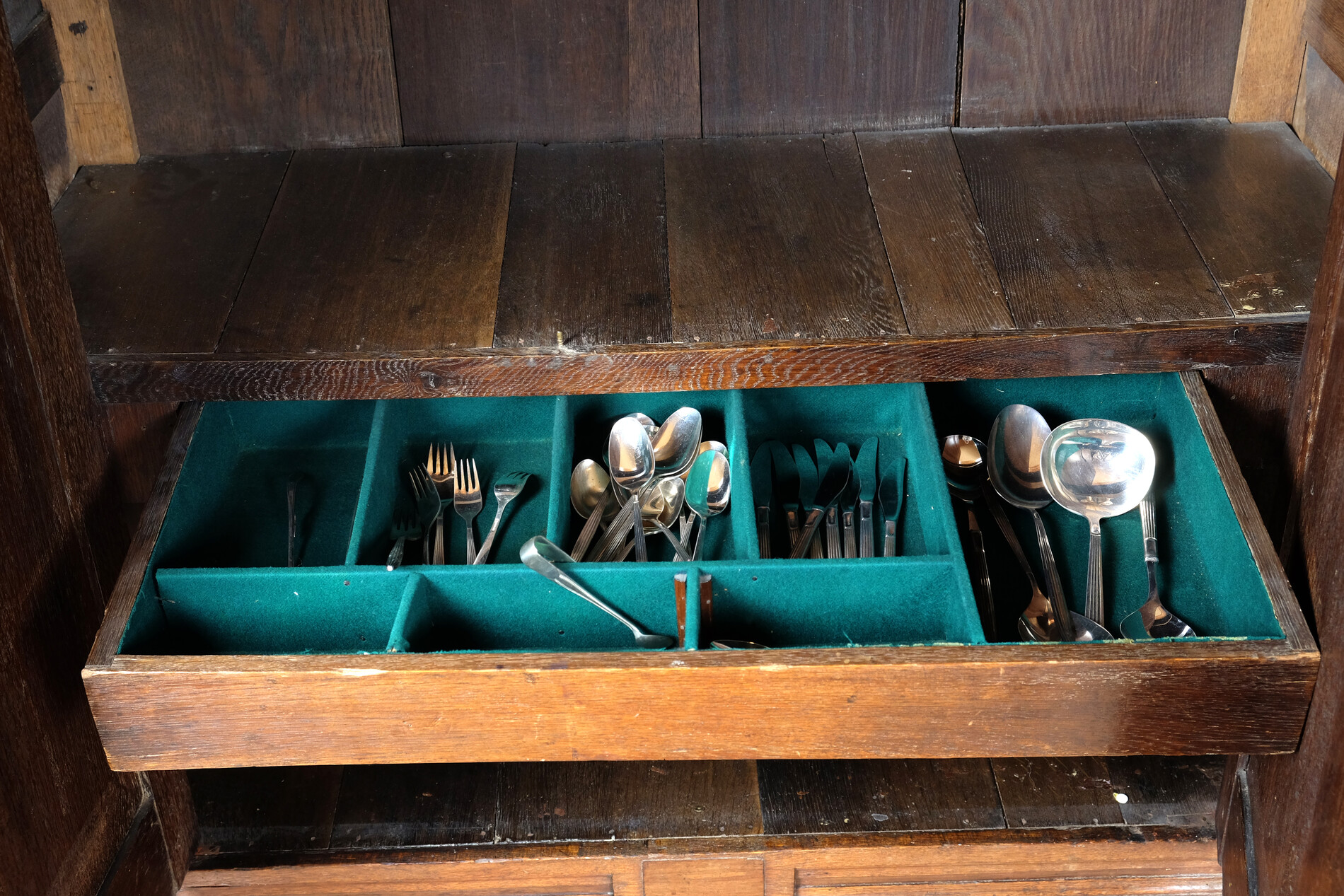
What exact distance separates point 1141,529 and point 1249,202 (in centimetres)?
39

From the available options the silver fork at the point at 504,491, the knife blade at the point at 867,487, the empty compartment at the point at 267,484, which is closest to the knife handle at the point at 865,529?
the knife blade at the point at 867,487

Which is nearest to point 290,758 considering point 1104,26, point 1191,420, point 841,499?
point 841,499

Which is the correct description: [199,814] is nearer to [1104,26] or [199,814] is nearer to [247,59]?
[247,59]

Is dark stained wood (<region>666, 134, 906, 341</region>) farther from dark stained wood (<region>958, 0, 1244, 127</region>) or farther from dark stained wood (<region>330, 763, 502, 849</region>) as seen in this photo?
dark stained wood (<region>330, 763, 502, 849</region>)

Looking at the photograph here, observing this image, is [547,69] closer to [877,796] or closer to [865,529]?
[865,529]

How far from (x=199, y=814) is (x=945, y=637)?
756 millimetres

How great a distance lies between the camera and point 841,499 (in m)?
1.27

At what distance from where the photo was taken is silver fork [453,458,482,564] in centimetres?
124

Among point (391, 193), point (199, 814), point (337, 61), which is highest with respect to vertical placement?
point (337, 61)

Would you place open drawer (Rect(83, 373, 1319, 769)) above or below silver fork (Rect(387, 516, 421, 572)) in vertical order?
above

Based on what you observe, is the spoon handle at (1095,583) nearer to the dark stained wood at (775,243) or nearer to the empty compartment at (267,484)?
the dark stained wood at (775,243)

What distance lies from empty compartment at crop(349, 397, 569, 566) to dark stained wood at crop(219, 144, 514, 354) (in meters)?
0.11

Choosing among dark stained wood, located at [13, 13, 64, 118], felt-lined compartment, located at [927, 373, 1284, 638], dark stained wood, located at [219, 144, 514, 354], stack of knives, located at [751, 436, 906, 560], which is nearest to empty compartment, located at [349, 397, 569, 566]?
dark stained wood, located at [219, 144, 514, 354]

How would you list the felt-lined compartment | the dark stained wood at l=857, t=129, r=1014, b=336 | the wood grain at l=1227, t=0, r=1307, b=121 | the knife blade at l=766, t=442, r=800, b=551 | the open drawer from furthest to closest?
the wood grain at l=1227, t=0, r=1307, b=121
the knife blade at l=766, t=442, r=800, b=551
the dark stained wood at l=857, t=129, r=1014, b=336
the felt-lined compartment
the open drawer
